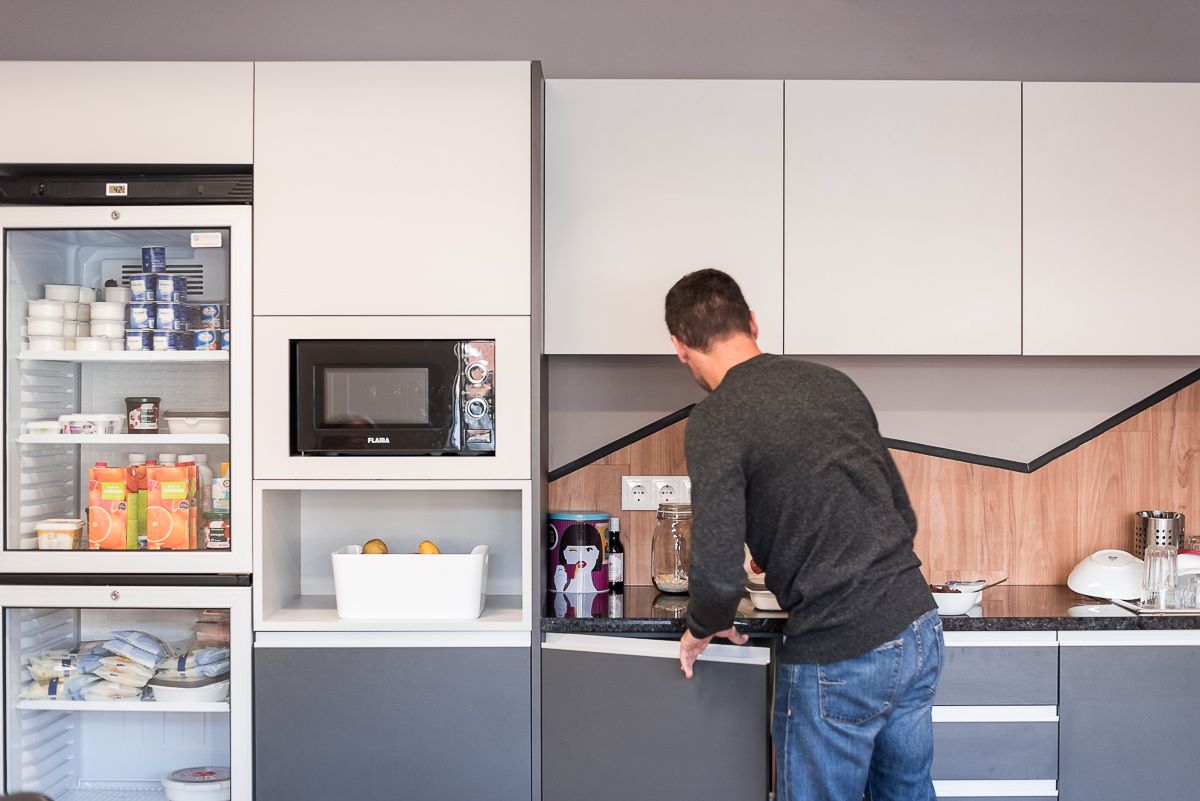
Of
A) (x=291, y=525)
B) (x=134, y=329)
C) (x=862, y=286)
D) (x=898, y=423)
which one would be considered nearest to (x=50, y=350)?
Result: (x=134, y=329)

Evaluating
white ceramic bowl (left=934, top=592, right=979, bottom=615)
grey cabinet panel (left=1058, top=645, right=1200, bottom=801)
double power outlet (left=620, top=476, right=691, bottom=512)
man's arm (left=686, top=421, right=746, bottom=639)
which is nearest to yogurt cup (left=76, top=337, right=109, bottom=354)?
double power outlet (left=620, top=476, right=691, bottom=512)

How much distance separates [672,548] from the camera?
103 inches

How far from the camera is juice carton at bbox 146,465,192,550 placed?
2.30m

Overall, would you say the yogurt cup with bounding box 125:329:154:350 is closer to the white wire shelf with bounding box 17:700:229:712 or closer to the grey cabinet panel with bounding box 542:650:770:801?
the white wire shelf with bounding box 17:700:229:712

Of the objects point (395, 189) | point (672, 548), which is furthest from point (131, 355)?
point (672, 548)

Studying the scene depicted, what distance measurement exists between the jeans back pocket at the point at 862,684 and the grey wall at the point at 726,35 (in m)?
1.73

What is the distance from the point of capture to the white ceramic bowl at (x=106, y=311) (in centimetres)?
236

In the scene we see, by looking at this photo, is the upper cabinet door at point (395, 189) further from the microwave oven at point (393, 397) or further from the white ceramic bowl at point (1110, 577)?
the white ceramic bowl at point (1110, 577)

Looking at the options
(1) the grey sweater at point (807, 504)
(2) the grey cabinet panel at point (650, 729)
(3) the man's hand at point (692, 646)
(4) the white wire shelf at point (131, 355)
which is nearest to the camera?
(1) the grey sweater at point (807, 504)

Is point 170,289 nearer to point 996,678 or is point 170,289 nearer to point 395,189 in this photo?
point 395,189

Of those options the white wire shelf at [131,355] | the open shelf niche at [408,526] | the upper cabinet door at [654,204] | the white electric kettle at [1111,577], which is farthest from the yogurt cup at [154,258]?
the white electric kettle at [1111,577]

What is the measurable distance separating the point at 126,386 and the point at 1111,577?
252 cm

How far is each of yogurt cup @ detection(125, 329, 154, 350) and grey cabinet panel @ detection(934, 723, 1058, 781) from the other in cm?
200

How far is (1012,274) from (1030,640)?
2.89 ft
